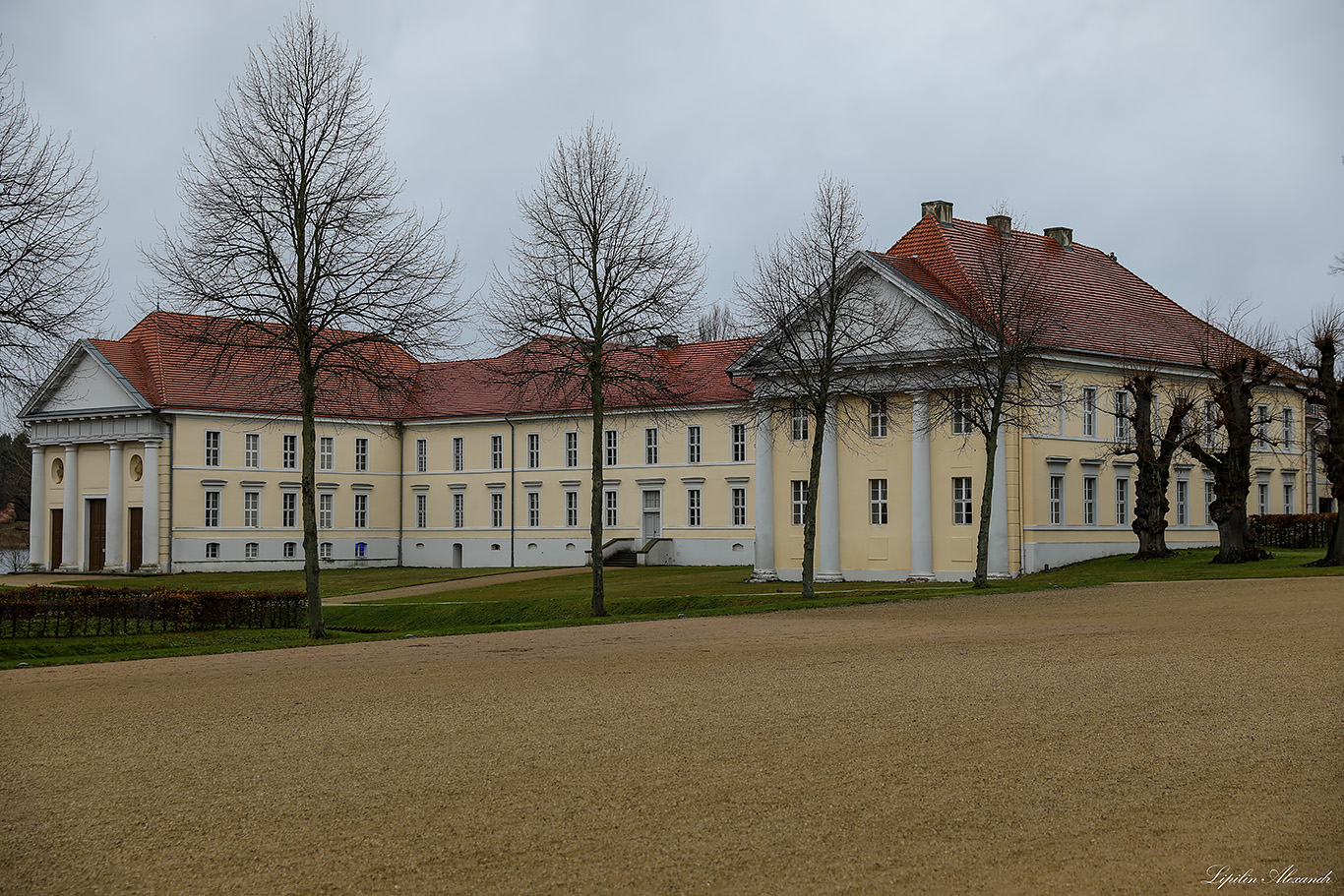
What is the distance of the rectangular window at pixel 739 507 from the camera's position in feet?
186

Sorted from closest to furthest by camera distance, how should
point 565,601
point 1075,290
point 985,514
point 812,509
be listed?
point 812,509, point 985,514, point 565,601, point 1075,290

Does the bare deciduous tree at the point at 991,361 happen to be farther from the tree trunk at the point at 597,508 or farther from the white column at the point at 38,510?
the white column at the point at 38,510

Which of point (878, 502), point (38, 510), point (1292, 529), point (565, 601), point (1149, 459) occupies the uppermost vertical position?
point (1149, 459)

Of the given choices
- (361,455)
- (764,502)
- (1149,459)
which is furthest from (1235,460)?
(361,455)

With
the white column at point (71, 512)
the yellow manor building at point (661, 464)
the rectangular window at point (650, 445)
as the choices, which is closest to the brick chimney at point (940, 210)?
the yellow manor building at point (661, 464)

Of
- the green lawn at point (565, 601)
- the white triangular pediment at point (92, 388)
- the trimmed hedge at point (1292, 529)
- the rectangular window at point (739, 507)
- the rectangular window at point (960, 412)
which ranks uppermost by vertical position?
the white triangular pediment at point (92, 388)

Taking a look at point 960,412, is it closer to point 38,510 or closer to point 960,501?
point 960,501

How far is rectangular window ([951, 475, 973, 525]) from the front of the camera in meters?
41.2

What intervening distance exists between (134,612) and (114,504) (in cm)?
3432

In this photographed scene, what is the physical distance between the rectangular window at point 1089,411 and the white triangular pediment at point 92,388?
37160 mm

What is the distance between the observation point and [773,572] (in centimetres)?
4431

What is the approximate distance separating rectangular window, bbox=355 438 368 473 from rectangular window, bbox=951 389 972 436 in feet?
105

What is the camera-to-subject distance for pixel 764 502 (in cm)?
4519

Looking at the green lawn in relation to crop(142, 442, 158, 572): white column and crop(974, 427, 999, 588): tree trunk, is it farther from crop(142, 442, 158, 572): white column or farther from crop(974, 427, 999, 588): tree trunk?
crop(142, 442, 158, 572): white column
